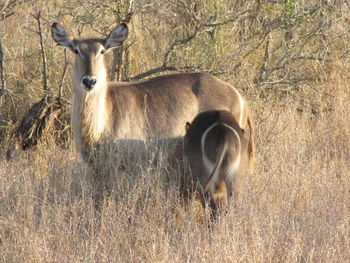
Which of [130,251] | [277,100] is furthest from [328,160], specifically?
[130,251]

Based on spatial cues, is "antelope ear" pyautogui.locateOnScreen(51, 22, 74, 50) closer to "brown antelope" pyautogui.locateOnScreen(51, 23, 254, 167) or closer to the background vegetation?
"brown antelope" pyautogui.locateOnScreen(51, 23, 254, 167)

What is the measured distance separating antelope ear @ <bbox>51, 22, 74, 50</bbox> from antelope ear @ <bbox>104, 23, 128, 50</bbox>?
13.2 inches

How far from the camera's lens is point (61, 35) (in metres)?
6.22

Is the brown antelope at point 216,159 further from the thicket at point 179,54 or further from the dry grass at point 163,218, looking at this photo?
the thicket at point 179,54

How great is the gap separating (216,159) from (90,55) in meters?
1.61

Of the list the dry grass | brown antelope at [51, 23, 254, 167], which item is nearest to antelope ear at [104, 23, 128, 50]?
brown antelope at [51, 23, 254, 167]

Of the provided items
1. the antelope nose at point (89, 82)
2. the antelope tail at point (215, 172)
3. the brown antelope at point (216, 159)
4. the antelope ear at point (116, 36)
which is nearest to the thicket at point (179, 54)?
the antelope ear at point (116, 36)

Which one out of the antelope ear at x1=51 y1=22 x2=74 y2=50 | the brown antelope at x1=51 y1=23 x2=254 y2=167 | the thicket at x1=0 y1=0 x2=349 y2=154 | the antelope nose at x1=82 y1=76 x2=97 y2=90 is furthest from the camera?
the thicket at x1=0 y1=0 x2=349 y2=154

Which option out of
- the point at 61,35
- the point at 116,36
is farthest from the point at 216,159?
the point at 61,35

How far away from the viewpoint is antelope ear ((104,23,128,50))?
6.19 meters

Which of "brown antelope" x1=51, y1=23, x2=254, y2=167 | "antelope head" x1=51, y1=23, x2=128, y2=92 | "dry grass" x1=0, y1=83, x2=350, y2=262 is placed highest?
"antelope head" x1=51, y1=23, x2=128, y2=92

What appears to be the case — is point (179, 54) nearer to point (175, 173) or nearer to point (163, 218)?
point (175, 173)

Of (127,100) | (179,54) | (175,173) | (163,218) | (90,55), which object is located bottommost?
(163,218)

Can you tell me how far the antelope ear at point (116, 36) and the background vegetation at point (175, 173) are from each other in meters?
1.18
